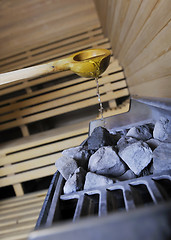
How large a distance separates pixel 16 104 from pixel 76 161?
2.16 metres

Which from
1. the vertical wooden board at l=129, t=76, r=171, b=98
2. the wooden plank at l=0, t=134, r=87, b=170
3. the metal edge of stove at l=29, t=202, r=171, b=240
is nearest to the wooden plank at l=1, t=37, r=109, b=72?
the wooden plank at l=0, t=134, r=87, b=170

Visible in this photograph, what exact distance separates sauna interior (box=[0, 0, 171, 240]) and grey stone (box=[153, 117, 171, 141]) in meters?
0.28

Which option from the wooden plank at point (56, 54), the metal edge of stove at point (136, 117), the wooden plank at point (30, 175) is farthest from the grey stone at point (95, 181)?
the wooden plank at point (56, 54)

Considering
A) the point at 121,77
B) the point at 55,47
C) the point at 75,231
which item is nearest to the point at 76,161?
the point at 75,231

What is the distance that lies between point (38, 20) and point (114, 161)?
3.26 m

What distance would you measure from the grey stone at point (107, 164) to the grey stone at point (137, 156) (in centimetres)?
3

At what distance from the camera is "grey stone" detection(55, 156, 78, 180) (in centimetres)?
68

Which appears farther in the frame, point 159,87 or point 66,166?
point 159,87

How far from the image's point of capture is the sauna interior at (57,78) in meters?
1.20

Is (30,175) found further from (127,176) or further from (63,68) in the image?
(127,176)

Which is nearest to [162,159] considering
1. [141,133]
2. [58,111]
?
[141,133]

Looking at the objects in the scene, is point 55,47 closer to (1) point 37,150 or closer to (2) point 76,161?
(1) point 37,150

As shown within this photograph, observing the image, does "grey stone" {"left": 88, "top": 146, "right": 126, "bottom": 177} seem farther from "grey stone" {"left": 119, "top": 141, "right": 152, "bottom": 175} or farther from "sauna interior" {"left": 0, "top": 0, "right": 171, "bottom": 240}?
"sauna interior" {"left": 0, "top": 0, "right": 171, "bottom": 240}

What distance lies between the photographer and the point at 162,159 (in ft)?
1.86
